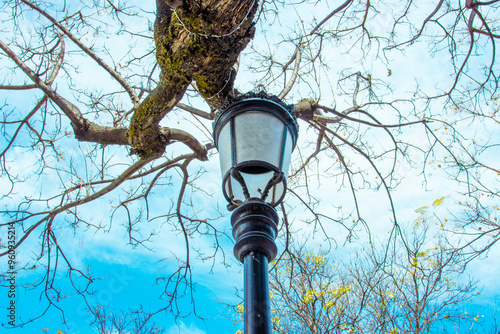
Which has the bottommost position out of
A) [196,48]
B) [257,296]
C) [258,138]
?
[257,296]

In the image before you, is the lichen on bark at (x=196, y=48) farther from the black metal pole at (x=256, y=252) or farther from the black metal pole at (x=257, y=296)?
the black metal pole at (x=257, y=296)

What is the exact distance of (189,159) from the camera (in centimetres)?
471

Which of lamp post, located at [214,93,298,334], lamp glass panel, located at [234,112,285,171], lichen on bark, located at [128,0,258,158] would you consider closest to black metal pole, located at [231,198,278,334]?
lamp post, located at [214,93,298,334]

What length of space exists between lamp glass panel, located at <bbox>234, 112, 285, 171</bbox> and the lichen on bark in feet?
2.23

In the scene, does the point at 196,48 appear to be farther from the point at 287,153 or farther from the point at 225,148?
the point at 287,153

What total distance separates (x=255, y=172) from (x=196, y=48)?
114 cm

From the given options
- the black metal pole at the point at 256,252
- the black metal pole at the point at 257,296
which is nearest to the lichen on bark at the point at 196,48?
the black metal pole at the point at 256,252

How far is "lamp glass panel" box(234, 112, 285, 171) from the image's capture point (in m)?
1.89

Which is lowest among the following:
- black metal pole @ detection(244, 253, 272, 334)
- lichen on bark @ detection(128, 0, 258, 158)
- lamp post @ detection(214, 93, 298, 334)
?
black metal pole @ detection(244, 253, 272, 334)

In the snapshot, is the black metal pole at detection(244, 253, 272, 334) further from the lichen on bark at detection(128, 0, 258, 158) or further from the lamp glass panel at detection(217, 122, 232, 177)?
the lichen on bark at detection(128, 0, 258, 158)

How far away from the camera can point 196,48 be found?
2449mm

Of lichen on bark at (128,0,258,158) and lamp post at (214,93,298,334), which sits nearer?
lamp post at (214,93,298,334)

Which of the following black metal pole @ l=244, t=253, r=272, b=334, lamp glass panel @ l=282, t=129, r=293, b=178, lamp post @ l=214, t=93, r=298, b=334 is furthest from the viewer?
lamp glass panel @ l=282, t=129, r=293, b=178

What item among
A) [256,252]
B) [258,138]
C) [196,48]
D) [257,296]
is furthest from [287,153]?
[196,48]
